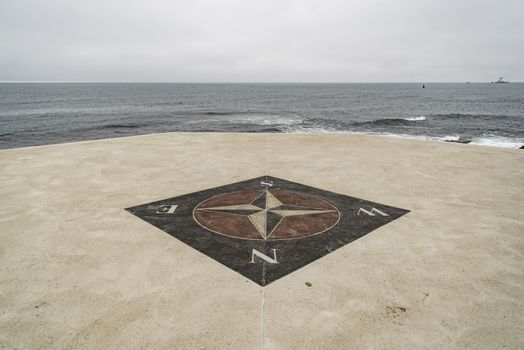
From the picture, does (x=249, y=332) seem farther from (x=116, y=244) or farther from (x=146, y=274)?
(x=116, y=244)

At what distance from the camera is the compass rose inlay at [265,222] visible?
553 cm

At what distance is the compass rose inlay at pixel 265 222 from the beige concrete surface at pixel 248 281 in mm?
280

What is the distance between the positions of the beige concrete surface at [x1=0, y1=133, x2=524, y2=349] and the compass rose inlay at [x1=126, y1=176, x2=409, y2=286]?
0.28 metres

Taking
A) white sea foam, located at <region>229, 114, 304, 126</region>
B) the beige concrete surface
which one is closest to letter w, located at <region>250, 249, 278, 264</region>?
the beige concrete surface

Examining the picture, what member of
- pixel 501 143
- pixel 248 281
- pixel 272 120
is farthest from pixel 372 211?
Result: pixel 272 120

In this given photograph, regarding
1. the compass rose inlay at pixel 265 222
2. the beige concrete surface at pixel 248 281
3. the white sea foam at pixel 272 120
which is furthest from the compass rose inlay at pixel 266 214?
the white sea foam at pixel 272 120

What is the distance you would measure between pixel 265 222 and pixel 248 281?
7.04 feet

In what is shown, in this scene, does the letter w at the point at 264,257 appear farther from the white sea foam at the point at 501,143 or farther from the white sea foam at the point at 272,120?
the white sea foam at the point at 272,120

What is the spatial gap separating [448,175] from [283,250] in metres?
7.72

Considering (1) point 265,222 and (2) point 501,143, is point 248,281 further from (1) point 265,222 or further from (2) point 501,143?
(2) point 501,143

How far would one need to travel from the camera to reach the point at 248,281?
4883mm

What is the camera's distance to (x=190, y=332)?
3.87 meters

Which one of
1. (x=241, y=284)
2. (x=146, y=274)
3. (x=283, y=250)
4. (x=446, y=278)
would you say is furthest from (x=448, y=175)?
(x=146, y=274)

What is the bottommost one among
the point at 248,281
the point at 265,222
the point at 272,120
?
the point at 272,120
